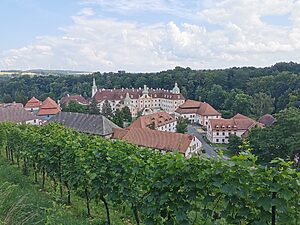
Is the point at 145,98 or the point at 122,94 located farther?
the point at 145,98

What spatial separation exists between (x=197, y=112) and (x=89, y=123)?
33487mm

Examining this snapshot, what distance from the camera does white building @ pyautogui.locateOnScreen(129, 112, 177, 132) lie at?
4953 cm

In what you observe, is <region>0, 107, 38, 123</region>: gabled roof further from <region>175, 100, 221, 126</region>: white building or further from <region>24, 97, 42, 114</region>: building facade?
<region>175, 100, 221, 126</region>: white building

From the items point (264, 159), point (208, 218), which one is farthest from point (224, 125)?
point (208, 218)

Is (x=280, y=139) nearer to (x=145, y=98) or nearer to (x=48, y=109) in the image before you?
(x=48, y=109)

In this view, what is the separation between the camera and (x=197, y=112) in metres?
71.9

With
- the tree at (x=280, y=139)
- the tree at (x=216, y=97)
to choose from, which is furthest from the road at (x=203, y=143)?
the tree at (x=216, y=97)

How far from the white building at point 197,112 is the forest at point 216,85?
4.35 m

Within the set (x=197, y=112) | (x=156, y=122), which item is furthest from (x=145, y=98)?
(x=156, y=122)

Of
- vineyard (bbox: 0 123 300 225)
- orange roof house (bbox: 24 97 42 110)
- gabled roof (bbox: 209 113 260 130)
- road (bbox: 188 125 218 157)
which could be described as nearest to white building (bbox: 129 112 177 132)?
road (bbox: 188 125 218 157)

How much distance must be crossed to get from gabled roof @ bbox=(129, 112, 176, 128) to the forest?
1808 cm

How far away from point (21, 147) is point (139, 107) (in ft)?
253

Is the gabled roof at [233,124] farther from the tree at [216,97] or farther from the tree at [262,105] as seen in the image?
the tree at [216,97]

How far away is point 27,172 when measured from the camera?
13992 millimetres
